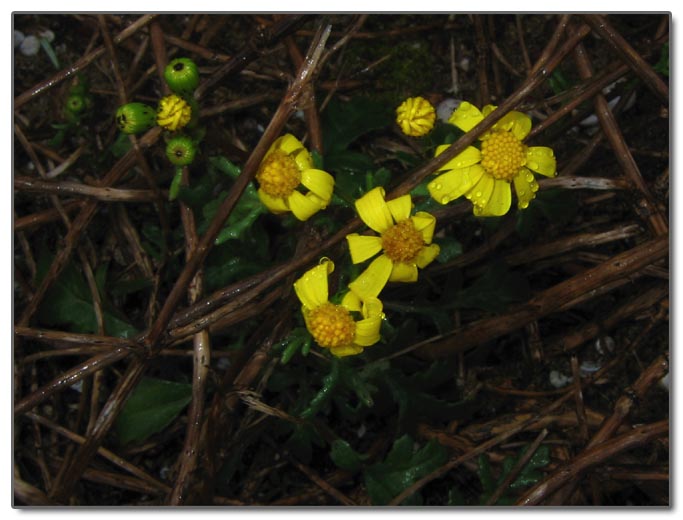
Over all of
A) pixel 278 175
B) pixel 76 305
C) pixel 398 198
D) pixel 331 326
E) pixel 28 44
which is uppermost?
pixel 28 44

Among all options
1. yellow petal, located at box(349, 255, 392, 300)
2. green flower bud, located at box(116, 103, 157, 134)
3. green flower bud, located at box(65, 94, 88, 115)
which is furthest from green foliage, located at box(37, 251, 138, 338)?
yellow petal, located at box(349, 255, 392, 300)

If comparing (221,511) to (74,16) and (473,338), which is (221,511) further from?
(74,16)

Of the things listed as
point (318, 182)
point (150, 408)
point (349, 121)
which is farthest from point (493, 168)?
point (150, 408)

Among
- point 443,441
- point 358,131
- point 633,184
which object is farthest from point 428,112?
point 443,441

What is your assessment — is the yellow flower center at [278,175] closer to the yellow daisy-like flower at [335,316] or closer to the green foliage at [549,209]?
the yellow daisy-like flower at [335,316]

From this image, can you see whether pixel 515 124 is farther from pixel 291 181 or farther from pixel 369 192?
pixel 291 181
